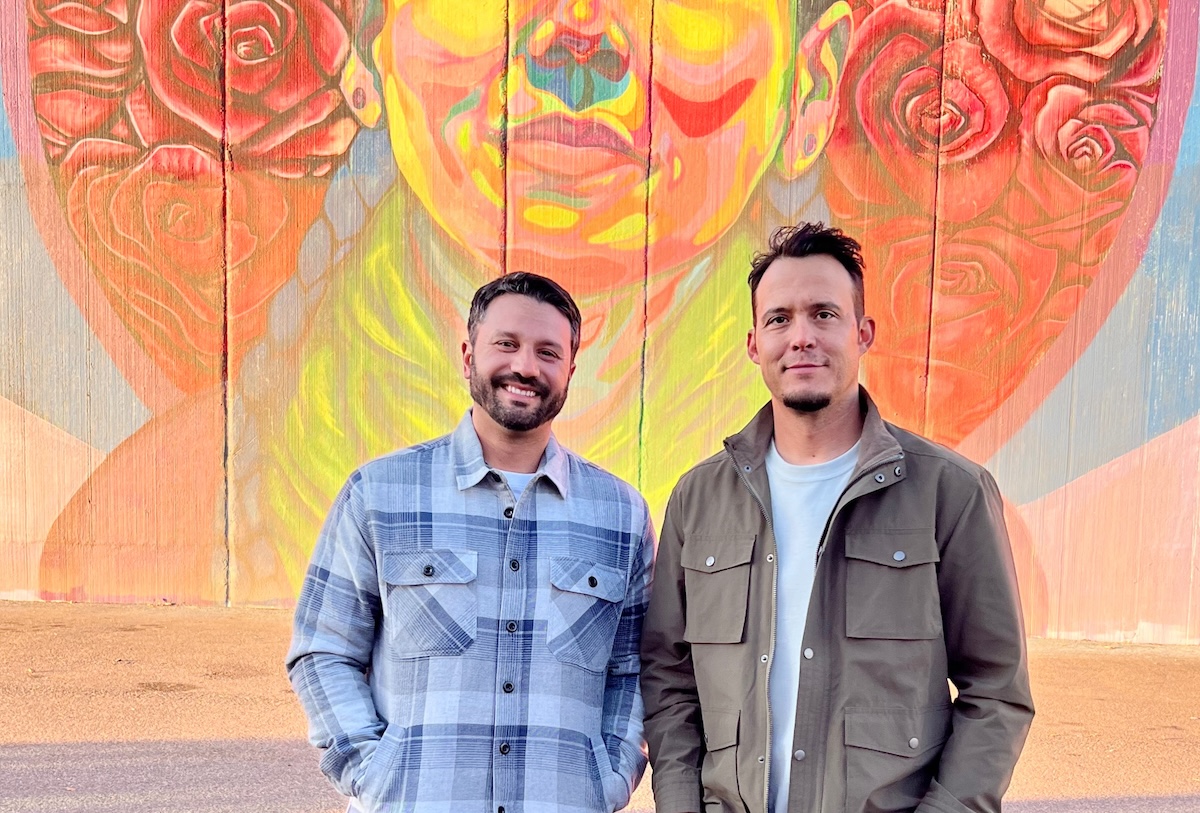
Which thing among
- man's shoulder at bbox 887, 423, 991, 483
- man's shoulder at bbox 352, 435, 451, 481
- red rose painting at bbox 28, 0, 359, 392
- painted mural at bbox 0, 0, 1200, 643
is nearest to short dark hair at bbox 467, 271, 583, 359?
man's shoulder at bbox 352, 435, 451, 481

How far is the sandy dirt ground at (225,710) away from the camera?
3652 mm

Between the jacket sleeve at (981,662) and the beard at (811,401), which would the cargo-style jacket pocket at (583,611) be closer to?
the beard at (811,401)

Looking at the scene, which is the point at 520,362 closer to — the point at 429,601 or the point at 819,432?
the point at 429,601

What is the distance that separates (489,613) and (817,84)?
4.57 meters

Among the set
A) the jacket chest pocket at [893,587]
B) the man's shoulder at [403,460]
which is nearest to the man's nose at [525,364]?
the man's shoulder at [403,460]

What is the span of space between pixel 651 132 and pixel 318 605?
14.1 ft

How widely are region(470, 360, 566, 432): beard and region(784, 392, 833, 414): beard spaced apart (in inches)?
18.1

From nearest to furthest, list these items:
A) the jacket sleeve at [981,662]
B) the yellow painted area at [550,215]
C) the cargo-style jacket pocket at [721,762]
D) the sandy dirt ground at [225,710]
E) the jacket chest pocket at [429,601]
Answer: the jacket sleeve at [981,662] → the cargo-style jacket pocket at [721,762] → the jacket chest pocket at [429,601] → the sandy dirt ground at [225,710] → the yellow painted area at [550,215]

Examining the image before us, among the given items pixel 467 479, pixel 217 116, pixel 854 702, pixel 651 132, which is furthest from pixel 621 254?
pixel 854 702

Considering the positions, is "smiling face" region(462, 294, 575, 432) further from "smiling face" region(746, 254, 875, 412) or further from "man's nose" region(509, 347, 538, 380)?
"smiling face" region(746, 254, 875, 412)

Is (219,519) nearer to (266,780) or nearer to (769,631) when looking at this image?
(266,780)

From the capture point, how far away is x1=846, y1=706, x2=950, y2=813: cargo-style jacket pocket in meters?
1.80

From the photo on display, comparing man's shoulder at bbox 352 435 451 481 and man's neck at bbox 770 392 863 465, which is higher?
man's neck at bbox 770 392 863 465

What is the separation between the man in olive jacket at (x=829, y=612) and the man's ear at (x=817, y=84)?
12.9 feet
